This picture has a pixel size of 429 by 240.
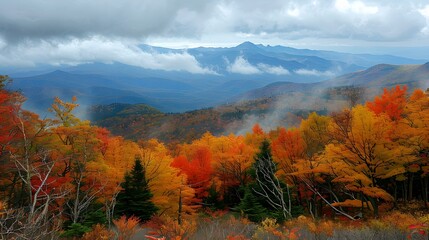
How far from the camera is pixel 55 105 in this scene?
3456 centimetres

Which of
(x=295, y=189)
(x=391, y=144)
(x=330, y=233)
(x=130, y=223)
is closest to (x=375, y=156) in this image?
(x=391, y=144)

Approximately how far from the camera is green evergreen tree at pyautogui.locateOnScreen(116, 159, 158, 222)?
98.0 ft

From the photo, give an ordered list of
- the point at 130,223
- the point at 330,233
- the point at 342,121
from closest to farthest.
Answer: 1. the point at 330,233
2. the point at 130,223
3. the point at 342,121

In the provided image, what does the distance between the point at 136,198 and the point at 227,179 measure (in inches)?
687

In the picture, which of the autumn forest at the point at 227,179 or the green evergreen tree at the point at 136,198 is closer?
the autumn forest at the point at 227,179

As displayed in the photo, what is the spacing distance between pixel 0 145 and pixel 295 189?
2788 cm

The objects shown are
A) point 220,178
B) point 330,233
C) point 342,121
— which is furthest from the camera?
point 220,178

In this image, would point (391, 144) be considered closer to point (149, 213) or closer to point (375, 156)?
point (375, 156)

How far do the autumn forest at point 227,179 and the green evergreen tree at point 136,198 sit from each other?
9cm

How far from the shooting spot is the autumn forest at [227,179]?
17734mm

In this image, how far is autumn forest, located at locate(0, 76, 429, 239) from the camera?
1773 centimetres

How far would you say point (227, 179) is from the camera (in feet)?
149

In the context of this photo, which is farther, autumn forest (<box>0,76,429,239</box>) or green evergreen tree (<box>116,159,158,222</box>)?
green evergreen tree (<box>116,159,158,222</box>)

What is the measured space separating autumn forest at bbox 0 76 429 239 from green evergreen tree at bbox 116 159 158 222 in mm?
94
